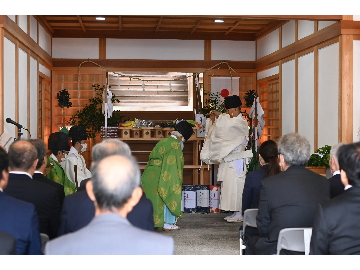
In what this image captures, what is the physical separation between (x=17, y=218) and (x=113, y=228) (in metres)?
0.78

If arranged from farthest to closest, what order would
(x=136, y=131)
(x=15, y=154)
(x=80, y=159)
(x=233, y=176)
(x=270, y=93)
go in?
(x=270, y=93), (x=136, y=131), (x=233, y=176), (x=80, y=159), (x=15, y=154)

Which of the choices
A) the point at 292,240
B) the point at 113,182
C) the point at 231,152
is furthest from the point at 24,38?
the point at 113,182

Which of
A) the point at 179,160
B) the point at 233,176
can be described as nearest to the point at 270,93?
the point at 233,176

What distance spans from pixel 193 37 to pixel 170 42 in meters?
0.44

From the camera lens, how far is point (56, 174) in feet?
14.0

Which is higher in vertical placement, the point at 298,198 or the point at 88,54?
the point at 88,54

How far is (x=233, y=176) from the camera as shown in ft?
22.5

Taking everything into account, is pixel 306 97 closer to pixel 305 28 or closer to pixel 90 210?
pixel 305 28

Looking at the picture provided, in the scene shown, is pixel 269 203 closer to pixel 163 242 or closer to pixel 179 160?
pixel 163 242

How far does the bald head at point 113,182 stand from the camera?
1530 mm

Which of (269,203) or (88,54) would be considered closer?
(269,203)

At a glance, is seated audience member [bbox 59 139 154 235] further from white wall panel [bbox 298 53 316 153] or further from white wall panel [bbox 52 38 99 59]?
white wall panel [bbox 52 38 99 59]

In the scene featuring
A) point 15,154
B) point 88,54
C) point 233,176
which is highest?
point 88,54

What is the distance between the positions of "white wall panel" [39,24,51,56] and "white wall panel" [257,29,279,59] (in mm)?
3868
